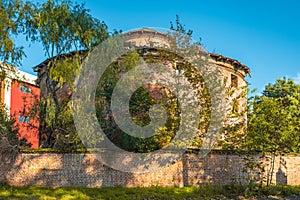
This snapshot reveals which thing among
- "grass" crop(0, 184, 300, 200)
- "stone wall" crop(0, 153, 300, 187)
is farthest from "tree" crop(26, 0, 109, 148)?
"grass" crop(0, 184, 300, 200)

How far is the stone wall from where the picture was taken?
13422mm

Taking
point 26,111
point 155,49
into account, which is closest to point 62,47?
point 26,111

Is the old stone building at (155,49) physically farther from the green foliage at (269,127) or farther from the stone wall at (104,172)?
the stone wall at (104,172)

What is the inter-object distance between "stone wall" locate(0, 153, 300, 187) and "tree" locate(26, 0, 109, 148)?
35.4 inches

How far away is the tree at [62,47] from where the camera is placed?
13.3m

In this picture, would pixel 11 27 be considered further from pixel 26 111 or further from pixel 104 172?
pixel 104 172

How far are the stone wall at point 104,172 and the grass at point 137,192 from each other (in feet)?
→ 1.32

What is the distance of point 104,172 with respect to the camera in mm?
14242

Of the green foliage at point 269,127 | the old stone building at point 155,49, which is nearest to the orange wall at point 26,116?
the old stone building at point 155,49

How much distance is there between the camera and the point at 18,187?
12961 mm

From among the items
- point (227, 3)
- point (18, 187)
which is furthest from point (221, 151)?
point (18, 187)

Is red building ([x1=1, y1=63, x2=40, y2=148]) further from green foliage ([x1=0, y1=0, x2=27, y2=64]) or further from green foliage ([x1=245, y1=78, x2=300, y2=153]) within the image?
green foliage ([x1=245, y1=78, x2=300, y2=153])

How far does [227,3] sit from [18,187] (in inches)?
419

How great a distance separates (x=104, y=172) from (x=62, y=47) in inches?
203
